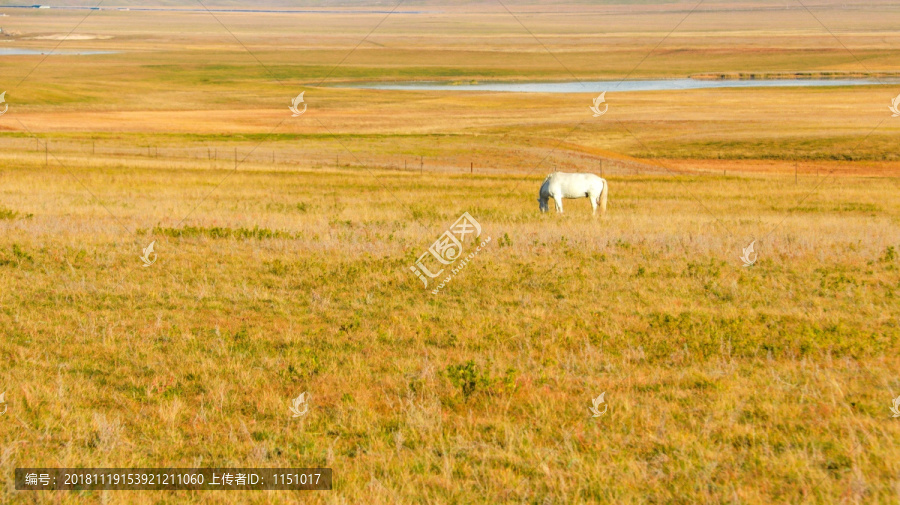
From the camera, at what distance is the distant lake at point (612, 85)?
459ft

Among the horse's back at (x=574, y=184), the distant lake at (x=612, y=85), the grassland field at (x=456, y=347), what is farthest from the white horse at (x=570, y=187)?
the distant lake at (x=612, y=85)

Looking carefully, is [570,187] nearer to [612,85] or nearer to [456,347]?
[456,347]

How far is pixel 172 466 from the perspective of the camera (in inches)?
294

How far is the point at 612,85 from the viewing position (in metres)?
142

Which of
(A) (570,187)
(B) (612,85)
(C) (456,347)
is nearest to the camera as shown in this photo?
(C) (456,347)

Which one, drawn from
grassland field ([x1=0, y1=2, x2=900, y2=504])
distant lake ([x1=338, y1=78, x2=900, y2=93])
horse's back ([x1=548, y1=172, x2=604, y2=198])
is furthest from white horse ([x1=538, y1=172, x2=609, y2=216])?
distant lake ([x1=338, y1=78, x2=900, y2=93])

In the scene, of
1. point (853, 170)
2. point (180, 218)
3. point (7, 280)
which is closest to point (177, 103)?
point (853, 170)

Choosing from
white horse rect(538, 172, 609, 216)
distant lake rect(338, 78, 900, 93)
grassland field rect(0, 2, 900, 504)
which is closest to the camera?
grassland field rect(0, 2, 900, 504)

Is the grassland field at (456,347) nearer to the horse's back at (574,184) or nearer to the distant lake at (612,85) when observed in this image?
the horse's back at (574,184)

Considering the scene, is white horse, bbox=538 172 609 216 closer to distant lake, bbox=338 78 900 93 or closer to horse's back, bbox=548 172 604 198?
horse's back, bbox=548 172 604 198

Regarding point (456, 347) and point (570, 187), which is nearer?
point (456, 347)

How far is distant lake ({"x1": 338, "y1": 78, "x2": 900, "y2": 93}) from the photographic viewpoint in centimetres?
13988

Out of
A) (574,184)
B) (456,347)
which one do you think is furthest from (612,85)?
(456,347)

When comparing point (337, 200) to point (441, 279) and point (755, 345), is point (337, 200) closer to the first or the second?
point (441, 279)
